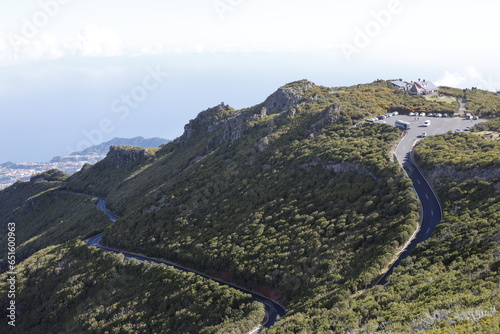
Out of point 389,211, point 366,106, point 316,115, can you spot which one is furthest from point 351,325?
point 366,106

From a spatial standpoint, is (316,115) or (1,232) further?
(1,232)

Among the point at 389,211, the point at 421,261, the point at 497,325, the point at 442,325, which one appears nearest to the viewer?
the point at 497,325

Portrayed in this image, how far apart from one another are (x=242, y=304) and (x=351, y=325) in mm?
13442

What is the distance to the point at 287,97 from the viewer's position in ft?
308

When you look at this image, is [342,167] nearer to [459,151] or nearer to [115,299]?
[459,151]

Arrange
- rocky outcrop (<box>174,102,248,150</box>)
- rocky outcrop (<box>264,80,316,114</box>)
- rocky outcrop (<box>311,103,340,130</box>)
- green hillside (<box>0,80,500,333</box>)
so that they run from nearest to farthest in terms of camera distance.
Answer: green hillside (<box>0,80,500,333</box>)
rocky outcrop (<box>311,103,340,130</box>)
rocky outcrop (<box>174,102,248,150</box>)
rocky outcrop (<box>264,80,316,114</box>)

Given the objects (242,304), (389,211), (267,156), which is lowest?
(242,304)

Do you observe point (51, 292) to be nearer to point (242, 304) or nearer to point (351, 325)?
point (242, 304)

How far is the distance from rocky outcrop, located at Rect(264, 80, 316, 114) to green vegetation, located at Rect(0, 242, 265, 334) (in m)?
57.7

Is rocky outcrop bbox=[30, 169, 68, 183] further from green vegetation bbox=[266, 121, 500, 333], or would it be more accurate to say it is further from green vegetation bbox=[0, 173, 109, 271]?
green vegetation bbox=[266, 121, 500, 333]

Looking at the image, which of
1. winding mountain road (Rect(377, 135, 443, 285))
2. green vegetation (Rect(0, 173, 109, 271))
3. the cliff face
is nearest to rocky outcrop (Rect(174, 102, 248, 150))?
the cliff face

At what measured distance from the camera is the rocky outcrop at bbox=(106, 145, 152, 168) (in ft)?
385

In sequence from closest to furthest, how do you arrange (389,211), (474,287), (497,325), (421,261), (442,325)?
(497,325) → (442,325) → (474,287) → (421,261) → (389,211)

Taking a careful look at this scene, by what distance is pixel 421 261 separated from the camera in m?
28.5
